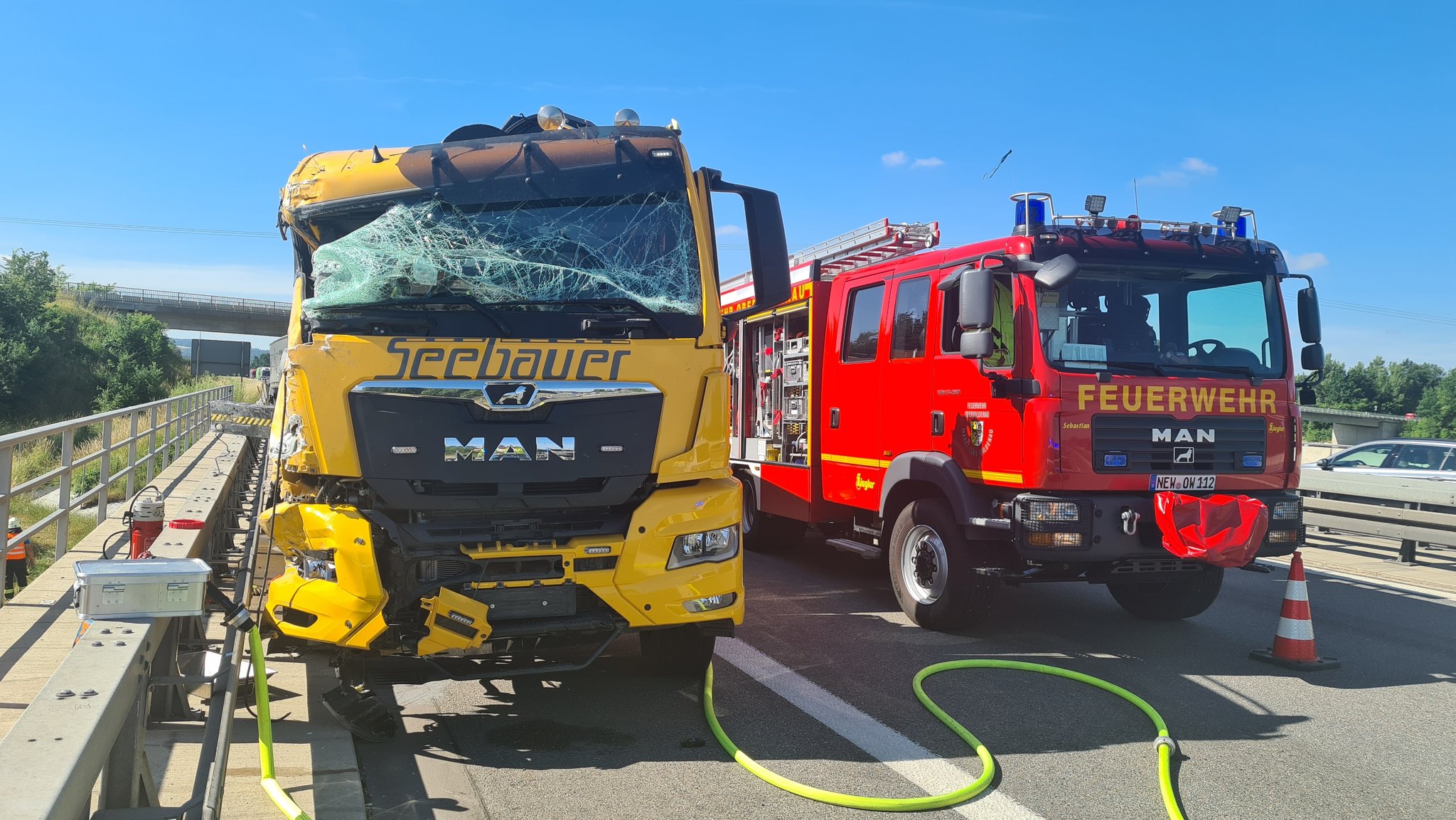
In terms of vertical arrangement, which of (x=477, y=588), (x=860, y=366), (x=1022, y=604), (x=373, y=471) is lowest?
(x=1022, y=604)

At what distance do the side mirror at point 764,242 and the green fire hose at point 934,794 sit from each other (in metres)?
2.07

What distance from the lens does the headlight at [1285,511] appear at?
6758 mm

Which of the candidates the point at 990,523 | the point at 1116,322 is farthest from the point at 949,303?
the point at 990,523

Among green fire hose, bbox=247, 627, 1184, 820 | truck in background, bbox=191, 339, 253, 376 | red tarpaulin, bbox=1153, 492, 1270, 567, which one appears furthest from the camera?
truck in background, bbox=191, 339, 253, 376

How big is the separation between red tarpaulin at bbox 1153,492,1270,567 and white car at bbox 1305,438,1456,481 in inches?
365

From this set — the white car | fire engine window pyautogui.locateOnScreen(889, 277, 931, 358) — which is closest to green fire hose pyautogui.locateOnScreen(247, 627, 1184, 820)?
fire engine window pyautogui.locateOnScreen(889, 277, 931, 358)

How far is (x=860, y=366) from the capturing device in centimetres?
841

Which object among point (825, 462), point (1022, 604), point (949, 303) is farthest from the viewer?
point (825, 462)

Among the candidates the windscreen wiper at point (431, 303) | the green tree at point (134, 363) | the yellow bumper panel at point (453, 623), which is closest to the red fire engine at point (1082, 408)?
the windscreen wiper at point (431, 303)

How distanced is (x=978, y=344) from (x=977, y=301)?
0.94 feet

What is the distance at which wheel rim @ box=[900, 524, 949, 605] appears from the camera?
714 centimetres

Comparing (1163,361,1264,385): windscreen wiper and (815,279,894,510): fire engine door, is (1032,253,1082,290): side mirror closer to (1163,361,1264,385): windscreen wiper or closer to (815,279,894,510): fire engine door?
(1163,361,1264,385): windscreen wiper

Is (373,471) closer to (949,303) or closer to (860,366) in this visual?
(949,303)

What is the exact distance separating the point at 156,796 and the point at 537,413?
2.15m
